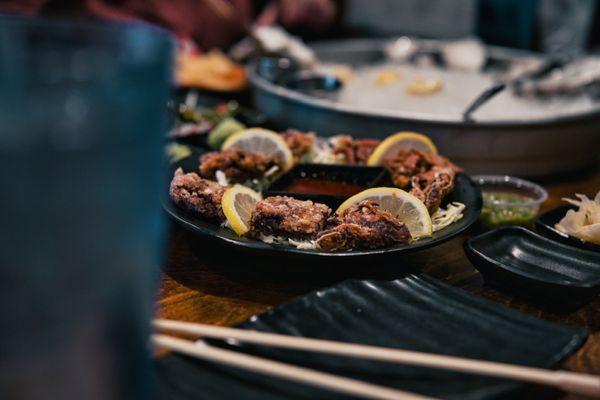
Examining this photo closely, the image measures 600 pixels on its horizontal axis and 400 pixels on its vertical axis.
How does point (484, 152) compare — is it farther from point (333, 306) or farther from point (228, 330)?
point (228, 330)

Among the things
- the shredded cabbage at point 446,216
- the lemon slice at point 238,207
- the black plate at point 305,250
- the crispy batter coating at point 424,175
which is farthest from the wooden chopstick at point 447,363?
the crispy batter coating at point 424,175

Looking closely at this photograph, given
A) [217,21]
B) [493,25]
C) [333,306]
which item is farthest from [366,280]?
[493,25]

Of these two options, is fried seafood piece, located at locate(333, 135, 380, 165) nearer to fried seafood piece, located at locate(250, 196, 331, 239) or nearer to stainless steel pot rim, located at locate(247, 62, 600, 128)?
stainless steel pot rim, located at locate(247, 62, 600, 128)

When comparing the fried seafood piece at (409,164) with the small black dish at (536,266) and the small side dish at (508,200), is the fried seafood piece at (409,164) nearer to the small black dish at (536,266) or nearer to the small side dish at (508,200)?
the small side dish at (508,200)

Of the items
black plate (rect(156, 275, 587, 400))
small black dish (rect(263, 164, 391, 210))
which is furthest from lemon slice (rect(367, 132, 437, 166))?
black plate (rect(156, 275, 587, 400))

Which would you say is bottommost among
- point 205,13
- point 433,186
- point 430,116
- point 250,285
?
point 250,285

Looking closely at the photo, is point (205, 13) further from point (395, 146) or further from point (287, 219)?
point (287, 219)

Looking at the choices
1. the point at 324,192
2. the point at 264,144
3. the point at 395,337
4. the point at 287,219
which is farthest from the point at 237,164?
the point at 395,337
